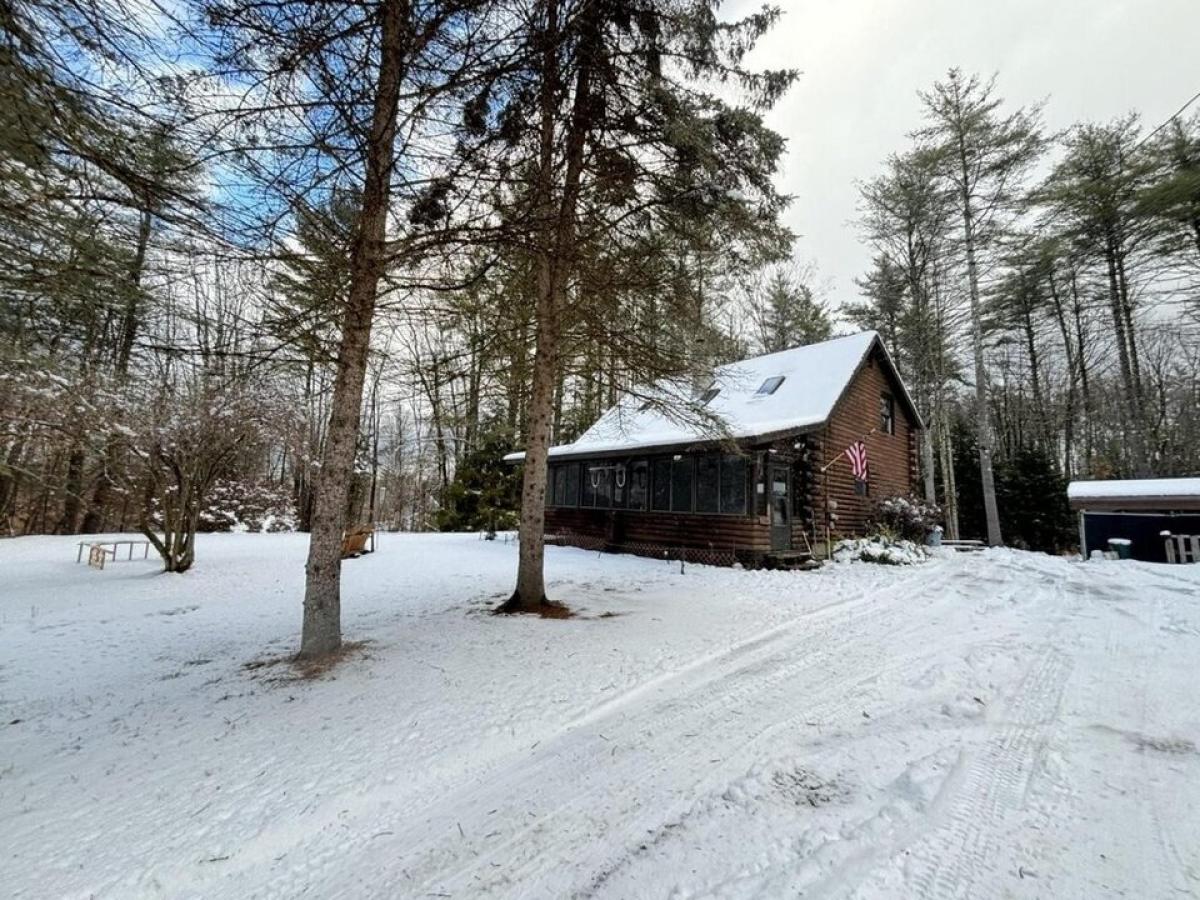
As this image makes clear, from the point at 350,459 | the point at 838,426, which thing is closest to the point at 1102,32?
the point at 838,426

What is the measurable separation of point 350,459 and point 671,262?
4200mm

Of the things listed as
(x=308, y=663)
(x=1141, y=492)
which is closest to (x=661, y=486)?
(x=308, y=663)

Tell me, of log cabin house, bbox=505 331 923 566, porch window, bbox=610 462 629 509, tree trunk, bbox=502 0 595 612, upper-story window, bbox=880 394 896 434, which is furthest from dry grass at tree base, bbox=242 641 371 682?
upper-story window, bbox=880 394 896 434

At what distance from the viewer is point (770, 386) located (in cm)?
1365

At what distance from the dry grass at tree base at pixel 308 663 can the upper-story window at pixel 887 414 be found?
1473 cm

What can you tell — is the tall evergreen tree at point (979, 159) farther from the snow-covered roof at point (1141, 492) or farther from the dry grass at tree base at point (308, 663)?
the dry grass at tree base at point (308, 663)

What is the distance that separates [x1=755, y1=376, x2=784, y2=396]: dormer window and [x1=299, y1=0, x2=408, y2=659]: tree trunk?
10918 millimetres

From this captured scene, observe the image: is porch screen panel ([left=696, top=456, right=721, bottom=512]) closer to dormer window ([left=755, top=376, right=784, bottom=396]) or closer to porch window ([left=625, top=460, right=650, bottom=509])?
porch window ([left=625, top=460, right=650, bottom=509])

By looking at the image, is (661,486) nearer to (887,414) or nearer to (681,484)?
(681,484)

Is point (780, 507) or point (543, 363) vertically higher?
point (543, 363)

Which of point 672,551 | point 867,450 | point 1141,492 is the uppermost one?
point 867,450

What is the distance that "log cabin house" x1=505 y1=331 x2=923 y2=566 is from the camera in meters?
10.3

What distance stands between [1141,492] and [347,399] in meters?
15.4

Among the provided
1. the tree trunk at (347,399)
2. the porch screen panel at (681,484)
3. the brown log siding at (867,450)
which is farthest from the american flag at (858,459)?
the tree trunk at (347,399)
